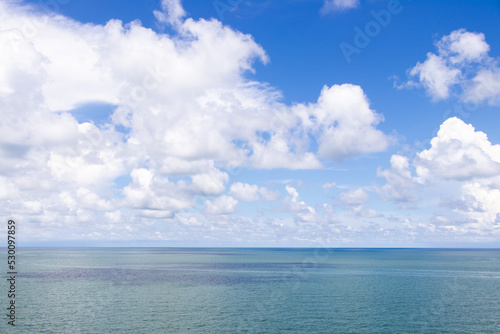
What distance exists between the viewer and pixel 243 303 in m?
81.4

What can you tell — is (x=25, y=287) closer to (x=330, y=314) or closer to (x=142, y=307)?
(x=142, y=307)

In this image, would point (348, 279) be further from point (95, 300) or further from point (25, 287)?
point (25, 287)

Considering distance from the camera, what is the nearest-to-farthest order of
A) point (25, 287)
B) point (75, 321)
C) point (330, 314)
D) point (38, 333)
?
point (38, 333) < point (75, 321) < point (330, 314) < point (25, 287)

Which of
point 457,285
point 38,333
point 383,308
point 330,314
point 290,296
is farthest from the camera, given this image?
point 457,285

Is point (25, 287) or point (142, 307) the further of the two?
point (25, 287)

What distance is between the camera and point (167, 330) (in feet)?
200

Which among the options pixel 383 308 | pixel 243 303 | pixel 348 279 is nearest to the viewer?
pixel 383 308

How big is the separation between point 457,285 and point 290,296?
54.2 m

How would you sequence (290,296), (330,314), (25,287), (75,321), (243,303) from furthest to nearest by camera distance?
(25,287) < (290,296) < (243,303) < (330,314) < (75,321)

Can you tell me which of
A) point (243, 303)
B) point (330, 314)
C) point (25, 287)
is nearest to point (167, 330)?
point (243, 303)

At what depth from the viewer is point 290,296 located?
89625mm

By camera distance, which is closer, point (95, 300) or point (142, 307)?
point (142, 307)

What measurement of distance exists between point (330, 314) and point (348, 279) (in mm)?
56384

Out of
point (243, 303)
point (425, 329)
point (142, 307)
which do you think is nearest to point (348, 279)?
point (243, 303)
